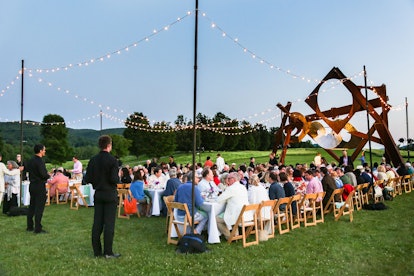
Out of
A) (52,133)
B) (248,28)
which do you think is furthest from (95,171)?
(52,133)

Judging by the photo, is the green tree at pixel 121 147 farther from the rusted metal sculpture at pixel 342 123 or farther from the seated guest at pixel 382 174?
the seated guest at pixel 382 174

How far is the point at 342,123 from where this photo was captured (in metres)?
19.1

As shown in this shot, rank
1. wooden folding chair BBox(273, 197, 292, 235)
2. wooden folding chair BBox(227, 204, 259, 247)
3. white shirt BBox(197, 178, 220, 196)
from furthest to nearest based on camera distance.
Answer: white shirt BBox(197, 178, 220, 196)
wooden folding chair BBox(273, 197, 292, 235)
wooden folding chair BBox(227, 204, 259, 247)

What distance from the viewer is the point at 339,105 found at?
20.1 metres

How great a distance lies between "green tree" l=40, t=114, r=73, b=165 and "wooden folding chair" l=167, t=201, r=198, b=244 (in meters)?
52.5

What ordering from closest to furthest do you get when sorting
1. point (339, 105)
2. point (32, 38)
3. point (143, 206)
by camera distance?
point (143, 206) → point (32, 38) → point (339, 105)

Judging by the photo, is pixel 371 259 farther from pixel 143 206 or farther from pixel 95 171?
pixel 143 206

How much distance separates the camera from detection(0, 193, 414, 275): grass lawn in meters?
5.41

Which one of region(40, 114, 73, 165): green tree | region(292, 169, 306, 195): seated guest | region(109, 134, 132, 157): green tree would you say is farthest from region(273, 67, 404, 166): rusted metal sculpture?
region(109, 134, 132, 157): green tree

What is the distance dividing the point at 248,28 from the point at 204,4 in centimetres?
641

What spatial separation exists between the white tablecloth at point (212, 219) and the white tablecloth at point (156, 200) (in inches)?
109

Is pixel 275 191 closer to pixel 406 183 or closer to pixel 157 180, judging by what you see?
pixel 157 180

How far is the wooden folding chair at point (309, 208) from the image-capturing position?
28.1ft

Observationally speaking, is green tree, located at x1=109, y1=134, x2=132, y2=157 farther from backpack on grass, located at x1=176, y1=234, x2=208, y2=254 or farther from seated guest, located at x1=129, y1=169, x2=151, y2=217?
backpack on grass, located at x1=176, y1=234, x2=208, y2=254
